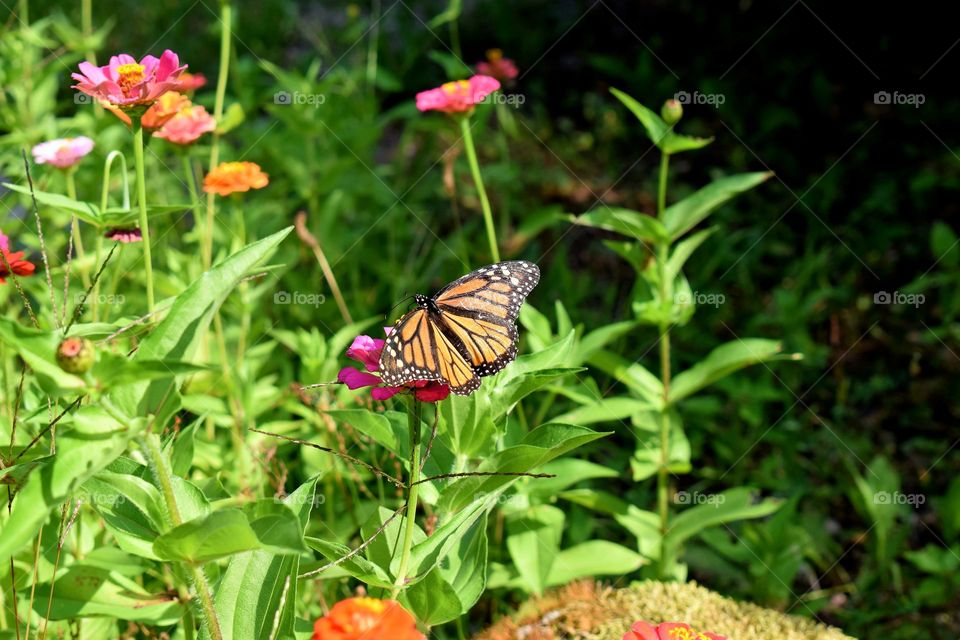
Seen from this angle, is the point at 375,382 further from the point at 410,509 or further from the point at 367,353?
the point at 410,509

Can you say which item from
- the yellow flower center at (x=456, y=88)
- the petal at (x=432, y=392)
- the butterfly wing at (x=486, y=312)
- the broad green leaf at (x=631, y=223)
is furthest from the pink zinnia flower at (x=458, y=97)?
the petal at (x=432, y=392)

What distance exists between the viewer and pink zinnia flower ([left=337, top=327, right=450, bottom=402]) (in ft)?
4.22

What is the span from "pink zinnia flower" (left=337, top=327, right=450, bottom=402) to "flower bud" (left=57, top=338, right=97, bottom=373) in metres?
0.37

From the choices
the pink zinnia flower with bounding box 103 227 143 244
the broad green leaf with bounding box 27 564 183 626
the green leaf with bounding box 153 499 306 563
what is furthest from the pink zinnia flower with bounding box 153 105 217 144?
the green leaf with bounding box 153 499 306 563

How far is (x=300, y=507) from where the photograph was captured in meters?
1.29

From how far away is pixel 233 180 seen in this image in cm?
217

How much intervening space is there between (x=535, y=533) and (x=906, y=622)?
41.1 inches

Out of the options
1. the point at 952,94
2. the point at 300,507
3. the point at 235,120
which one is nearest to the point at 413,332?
the point at 300,507

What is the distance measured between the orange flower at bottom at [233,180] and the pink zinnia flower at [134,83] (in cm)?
63

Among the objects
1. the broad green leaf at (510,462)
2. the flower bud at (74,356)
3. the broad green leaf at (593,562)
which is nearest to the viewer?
the flower bud at (74,356)

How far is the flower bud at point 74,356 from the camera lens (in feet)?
3.30

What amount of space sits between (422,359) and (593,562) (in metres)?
1.02

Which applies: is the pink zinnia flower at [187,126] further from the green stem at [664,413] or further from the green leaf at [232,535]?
the green leaf at [232,535]

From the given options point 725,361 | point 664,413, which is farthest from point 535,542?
point 725,361
